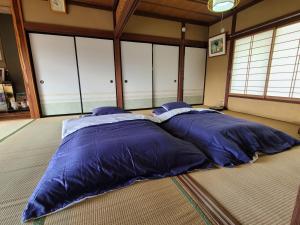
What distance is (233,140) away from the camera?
168 cm

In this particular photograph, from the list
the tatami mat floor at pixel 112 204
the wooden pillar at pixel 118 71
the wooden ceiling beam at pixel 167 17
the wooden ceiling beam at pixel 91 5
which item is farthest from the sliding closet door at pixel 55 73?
the tatami mat floor at pixel 112 204

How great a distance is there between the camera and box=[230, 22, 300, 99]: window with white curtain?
2.88m

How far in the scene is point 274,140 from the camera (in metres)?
1.83

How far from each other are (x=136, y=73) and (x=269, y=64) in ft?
10.3

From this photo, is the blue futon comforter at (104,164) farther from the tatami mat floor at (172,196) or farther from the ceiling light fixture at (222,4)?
the ceiling light fixture at (222,4)

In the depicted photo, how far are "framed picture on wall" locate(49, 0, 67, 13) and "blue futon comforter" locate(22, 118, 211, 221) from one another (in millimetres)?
3137

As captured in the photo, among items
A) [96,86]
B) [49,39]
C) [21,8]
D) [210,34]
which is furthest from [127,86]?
[210,34]

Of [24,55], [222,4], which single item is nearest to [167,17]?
[222,4]

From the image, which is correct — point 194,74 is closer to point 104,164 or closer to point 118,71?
point 118,71

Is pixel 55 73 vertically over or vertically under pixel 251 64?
under

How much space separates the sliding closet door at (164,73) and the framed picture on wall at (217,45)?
1089 millimetres

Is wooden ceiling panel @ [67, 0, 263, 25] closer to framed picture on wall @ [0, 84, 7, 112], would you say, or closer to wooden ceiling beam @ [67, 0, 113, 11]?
wooden ceiling beam @ [67, 0, 113, 11]

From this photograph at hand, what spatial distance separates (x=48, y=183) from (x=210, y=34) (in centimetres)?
541

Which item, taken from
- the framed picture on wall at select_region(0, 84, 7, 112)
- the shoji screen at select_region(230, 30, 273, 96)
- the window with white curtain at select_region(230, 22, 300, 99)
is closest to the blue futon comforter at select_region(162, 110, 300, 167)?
the window with white curtain at select_region(230, 22, 300, 99)
